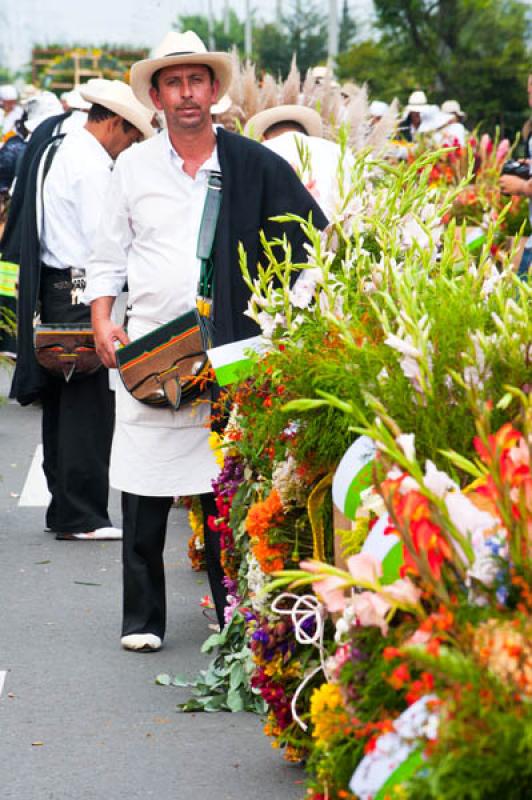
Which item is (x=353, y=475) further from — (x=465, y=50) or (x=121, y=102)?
(x=465, y=50)

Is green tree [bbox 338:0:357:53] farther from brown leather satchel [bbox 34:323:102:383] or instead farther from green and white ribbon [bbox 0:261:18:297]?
brown leather satchel [bbox 34:323:102:383]

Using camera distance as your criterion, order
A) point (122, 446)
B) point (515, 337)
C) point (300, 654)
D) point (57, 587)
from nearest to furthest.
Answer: point (515, 337), point (300, 654), point (122, 446), point (57, 587)

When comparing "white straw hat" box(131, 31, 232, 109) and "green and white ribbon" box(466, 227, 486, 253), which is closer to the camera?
"white straw hat" box(131, 31, 232, 109)

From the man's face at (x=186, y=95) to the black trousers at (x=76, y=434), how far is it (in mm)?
2374

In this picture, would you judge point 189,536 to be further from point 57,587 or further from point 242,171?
point 242,171

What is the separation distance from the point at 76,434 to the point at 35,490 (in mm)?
1247

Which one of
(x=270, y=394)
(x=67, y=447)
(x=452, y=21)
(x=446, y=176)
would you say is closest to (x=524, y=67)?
(x=452, y=21)

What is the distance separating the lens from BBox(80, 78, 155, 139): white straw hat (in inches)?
291

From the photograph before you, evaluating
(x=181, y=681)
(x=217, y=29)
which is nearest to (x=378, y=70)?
(x=181, y=681)

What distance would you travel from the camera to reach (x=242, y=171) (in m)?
5.50

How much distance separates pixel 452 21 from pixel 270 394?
44805 millimetres

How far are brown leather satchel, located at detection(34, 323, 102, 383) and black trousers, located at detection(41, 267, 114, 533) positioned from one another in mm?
216

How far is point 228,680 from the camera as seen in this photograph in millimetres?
5242

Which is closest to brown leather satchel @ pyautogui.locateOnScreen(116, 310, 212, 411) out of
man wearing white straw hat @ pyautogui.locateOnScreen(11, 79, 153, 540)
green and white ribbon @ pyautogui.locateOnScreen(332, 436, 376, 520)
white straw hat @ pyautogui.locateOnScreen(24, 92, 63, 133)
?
green and white ribbon @ pyautogui.locateOnScreen(332, 436, 376, 520)
